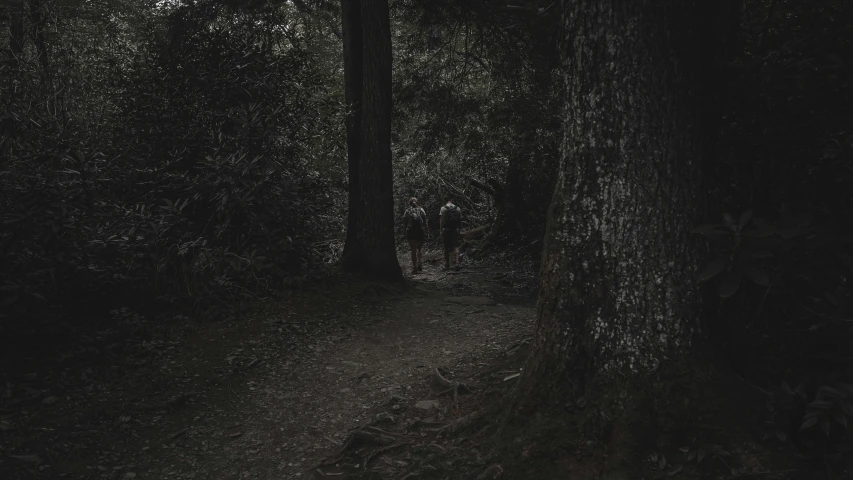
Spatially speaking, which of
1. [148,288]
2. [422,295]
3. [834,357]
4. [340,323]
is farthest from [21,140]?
[834,357]

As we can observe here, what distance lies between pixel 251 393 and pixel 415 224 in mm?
9317

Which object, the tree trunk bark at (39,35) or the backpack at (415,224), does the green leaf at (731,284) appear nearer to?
the tree trunk bark at (39,35)

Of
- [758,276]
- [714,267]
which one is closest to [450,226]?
[714,267]

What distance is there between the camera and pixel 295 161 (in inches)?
409

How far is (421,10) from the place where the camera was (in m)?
12.0

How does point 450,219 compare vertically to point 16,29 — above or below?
below

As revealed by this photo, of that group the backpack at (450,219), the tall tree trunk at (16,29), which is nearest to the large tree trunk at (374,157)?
the tall tree trunk at (16,29)

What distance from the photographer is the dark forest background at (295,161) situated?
122 inches

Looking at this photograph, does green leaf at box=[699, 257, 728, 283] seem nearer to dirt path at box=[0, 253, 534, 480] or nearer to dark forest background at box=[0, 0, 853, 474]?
dark forest background at box=[0, 0, 853, 474]

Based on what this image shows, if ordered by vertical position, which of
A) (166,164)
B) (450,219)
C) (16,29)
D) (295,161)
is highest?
(16,29)

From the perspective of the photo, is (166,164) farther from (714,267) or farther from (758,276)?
(758,276)

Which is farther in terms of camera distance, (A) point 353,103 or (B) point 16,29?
(A) point 353,103

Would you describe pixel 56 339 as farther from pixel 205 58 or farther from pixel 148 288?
pixel 205 58

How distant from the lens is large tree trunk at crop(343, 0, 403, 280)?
34.5 feet
